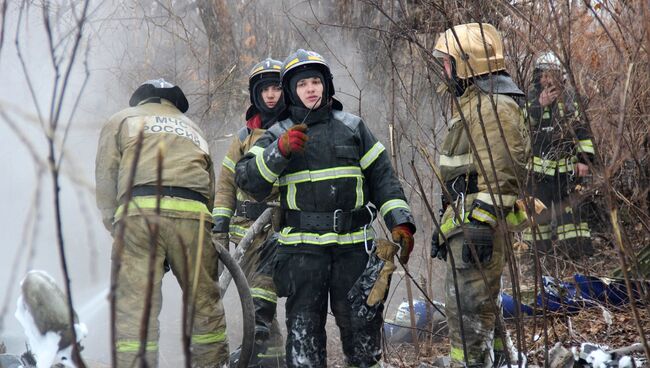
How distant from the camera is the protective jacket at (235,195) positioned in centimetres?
626

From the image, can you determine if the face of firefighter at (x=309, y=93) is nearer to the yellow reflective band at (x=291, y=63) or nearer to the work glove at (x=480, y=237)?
the yellow reflective band at (x=291, y=63)

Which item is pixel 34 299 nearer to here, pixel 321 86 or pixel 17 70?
pixel 321 86

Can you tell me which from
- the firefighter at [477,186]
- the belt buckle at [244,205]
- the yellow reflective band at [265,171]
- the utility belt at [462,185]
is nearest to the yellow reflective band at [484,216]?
the firefighter at [477,186]

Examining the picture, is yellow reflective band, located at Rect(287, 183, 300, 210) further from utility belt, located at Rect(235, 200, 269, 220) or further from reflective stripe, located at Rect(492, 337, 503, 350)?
utility belt, located at Rect(235, 200, 269, 220)

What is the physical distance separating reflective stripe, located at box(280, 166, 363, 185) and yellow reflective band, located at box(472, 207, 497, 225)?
2.31ft

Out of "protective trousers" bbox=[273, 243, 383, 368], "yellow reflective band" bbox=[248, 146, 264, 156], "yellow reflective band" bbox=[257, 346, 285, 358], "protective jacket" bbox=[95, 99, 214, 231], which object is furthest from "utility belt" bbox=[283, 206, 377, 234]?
"yellow reflective band" bbox=[257, 346, 285, 358]

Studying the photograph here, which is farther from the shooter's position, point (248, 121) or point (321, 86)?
point (248, 121)

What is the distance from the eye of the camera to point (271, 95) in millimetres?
6422

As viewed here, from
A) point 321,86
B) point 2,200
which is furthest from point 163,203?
point 2,200

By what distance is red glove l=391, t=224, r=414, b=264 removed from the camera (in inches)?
176

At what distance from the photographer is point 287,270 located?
4523mm

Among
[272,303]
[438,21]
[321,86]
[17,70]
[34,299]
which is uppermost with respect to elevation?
[17,70]

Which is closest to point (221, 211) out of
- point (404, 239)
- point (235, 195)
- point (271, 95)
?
point (235, 195)

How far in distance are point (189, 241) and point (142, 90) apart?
1082 millimetres
